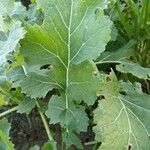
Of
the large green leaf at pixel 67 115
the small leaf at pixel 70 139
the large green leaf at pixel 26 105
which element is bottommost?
the small leaf at pixel 70 139

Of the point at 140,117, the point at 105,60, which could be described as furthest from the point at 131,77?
the point at 140,117

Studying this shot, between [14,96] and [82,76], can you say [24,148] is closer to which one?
[14,96]

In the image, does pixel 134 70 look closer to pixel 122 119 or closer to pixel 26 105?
pixel 122 119

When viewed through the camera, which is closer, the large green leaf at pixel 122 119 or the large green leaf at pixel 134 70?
the large green leaf at pixel 122 119

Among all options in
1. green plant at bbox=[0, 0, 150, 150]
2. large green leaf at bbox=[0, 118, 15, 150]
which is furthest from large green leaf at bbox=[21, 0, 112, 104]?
large green leaf at bbox=[0, 118, 15, 150]

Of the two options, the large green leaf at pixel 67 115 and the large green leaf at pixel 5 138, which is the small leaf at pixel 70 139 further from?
the large green leaf at pixel 5 138

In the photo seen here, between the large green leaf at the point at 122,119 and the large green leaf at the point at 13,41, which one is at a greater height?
the large green leaf at the point at 13,41

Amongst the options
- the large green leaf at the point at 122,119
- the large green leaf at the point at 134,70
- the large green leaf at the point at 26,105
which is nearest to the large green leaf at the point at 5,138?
the large green leaf at the point at 26,105

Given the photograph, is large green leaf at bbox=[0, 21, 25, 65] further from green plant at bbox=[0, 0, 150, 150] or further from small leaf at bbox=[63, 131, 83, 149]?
small leaf at bbox=[63, 131, 83, 149]
